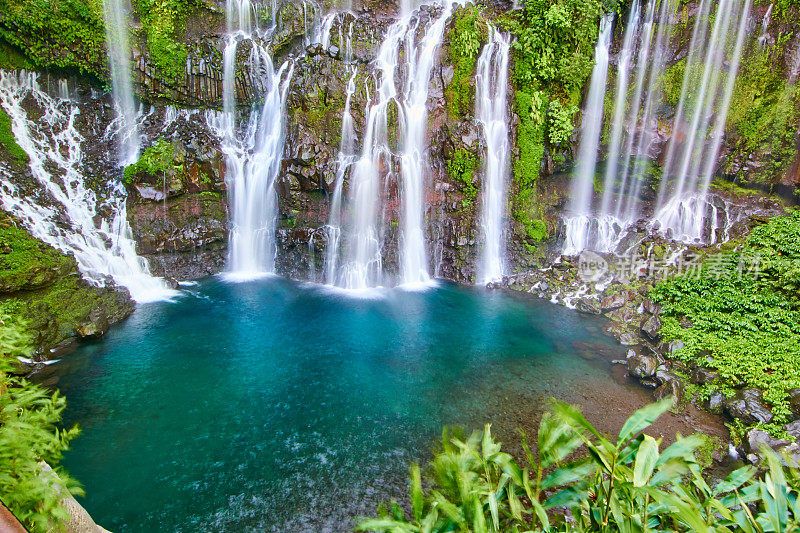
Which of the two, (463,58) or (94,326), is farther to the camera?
(463,58)

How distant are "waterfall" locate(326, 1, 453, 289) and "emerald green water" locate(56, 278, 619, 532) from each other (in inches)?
81.0

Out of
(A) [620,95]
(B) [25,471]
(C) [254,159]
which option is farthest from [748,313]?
(C) [254,159]

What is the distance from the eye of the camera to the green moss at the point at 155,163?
49.3ft

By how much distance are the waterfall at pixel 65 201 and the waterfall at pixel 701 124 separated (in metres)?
19.2

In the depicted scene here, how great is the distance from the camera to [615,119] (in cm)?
1606

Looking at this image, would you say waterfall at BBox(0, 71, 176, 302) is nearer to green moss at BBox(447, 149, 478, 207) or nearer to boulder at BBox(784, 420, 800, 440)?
green moss at BBox(447, 149, 478, 207)

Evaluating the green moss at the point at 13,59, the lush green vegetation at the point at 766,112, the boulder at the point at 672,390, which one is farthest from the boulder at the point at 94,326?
the lush green vegetation at the point at 766,112

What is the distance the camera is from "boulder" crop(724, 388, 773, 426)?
769cm

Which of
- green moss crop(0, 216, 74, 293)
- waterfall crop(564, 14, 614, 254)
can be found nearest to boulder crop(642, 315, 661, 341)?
waterfall crop(564, 14, 614, 254)

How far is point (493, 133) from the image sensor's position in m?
16.2

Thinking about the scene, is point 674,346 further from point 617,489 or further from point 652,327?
point 617,489

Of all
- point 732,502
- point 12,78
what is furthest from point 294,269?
point 732,502

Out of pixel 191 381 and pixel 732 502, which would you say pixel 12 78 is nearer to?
Result: pixel 191 381

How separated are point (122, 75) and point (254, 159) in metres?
6.11
